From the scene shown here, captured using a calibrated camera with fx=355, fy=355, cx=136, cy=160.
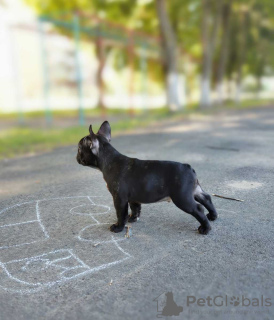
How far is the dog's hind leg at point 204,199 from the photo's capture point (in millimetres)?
3496

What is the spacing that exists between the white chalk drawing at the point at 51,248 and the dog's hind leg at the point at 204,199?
2.76 feet

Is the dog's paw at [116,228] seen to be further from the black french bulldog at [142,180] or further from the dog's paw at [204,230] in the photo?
the dog's paw at [204,230]

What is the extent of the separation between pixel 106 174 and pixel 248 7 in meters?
28.0

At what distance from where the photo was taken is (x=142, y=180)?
3338 millimetres

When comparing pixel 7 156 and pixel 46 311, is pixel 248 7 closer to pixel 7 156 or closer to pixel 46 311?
pixel 7 156

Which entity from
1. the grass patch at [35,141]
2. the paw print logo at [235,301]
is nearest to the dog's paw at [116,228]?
the paw print logo at [235,301]

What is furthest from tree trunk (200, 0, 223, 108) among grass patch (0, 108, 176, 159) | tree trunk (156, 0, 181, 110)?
grass patch (0, 108, 176, 159)

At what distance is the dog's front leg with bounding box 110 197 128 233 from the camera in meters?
3.41

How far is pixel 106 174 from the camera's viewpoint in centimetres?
351

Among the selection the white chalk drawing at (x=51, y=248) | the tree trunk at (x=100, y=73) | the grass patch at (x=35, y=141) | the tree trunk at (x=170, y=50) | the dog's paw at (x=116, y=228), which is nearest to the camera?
the white chalk drawing at (x=51, y=248)

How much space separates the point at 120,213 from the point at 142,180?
1.35ft

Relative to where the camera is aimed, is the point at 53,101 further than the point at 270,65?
No

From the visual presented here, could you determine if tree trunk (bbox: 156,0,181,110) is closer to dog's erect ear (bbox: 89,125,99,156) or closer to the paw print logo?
dog's erect ear (bbox: 89,125,99,156)

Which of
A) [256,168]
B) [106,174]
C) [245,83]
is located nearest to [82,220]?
[106,174]
